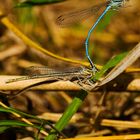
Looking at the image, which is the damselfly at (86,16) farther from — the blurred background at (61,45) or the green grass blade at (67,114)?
the blurred background at (61,45)

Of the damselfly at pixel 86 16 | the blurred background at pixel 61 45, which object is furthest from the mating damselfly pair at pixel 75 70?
the blurred background at pixel 61 45

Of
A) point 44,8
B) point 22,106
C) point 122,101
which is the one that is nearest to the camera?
point 122,101

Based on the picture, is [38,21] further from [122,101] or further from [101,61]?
[122,101]

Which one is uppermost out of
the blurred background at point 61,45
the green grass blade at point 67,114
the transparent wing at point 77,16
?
the transparent wing at point 77,16

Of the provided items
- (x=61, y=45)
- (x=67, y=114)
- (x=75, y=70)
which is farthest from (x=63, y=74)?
(x=61, y=45)

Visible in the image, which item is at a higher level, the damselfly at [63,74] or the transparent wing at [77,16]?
the transparent wing at [77,16]

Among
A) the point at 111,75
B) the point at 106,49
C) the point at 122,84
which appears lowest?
the point at 106,49

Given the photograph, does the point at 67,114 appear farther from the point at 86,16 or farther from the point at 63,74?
the point at 86,16

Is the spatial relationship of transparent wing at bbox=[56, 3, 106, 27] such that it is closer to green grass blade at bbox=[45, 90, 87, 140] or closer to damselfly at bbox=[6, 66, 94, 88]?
damselfly at bbox=[6, 66, 94, 88]

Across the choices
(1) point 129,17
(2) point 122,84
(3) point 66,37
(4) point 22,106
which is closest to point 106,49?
(3) point 66,37
